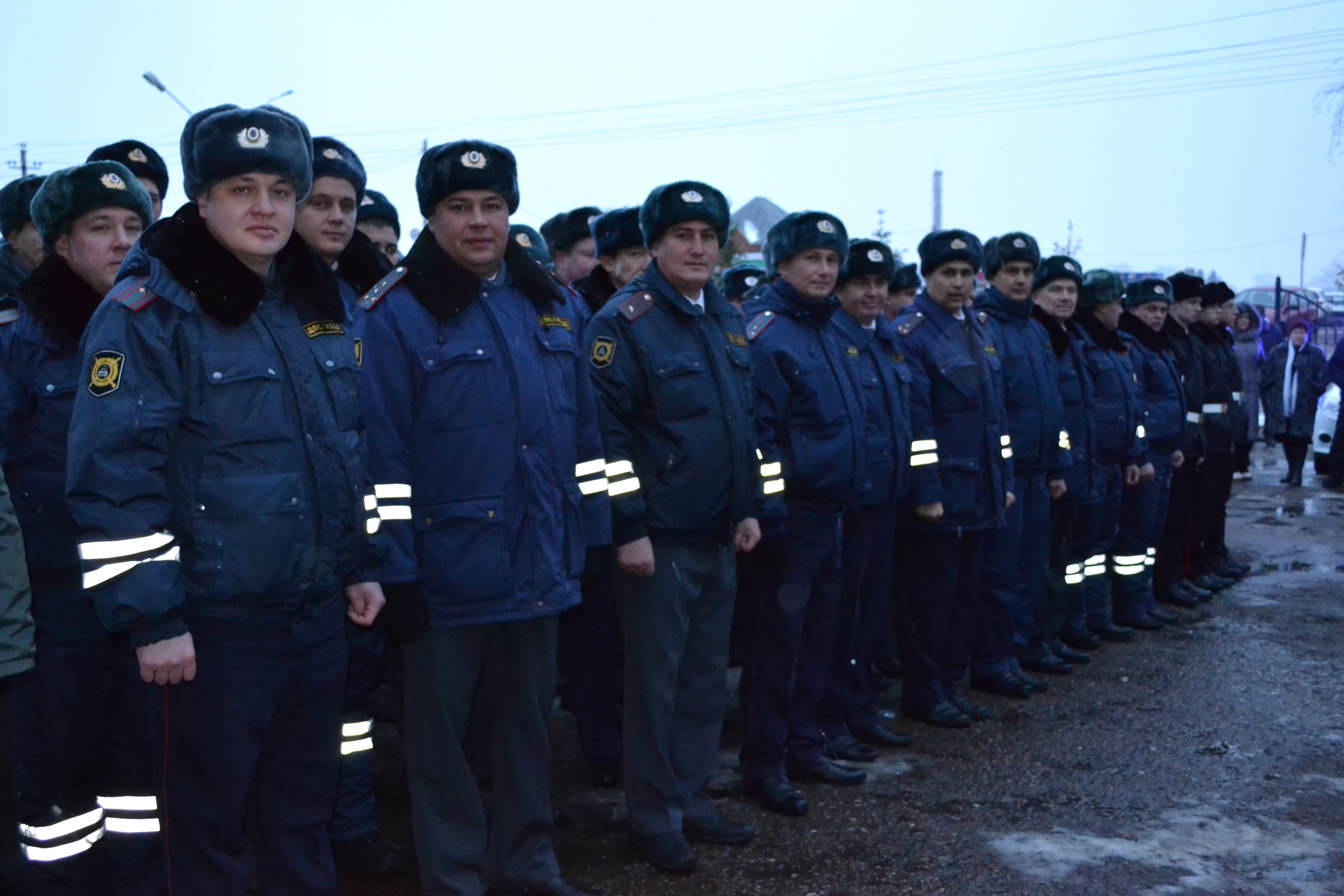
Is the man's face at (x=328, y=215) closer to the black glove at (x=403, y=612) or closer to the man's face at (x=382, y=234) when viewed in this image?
the man's face at (x=382, y=234)

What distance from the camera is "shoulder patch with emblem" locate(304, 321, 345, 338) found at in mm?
3117

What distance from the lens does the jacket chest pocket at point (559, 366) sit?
12.3ft

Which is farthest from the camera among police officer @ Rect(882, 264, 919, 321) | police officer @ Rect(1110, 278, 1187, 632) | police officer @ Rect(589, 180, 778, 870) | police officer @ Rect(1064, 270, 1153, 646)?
police officer @ Rect(1110, 278, 1187, 632)

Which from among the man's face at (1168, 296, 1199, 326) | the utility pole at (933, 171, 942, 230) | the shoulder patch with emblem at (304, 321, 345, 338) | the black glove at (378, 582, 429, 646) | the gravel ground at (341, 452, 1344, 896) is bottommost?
the gravel ground at (341, 452, 1344, 896)

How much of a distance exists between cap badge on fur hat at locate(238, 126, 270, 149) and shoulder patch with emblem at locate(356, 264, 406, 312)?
2.46 feet

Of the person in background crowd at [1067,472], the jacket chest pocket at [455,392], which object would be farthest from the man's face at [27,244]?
the person in background crowd at [1067,472]

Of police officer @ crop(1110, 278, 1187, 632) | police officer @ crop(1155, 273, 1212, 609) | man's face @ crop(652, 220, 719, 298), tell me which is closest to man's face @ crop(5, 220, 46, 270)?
man's face @ crop(652, 220, 719, 298)

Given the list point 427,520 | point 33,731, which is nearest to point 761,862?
point 427,520

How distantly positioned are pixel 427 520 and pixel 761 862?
1827 millimetres

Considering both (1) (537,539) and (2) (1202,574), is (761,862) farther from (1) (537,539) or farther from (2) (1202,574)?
(2) (1202,574)

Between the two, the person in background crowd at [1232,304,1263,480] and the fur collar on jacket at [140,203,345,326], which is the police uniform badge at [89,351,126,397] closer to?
the fur collar on jacket at [140,203,345,326]

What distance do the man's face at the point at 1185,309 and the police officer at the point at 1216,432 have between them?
110 millimetres

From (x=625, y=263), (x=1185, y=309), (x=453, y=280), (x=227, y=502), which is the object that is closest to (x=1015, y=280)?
(x=625, y=263)

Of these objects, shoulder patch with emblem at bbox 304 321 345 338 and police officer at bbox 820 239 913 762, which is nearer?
shoulder patch with emblem at bbox 304 321 345 338
